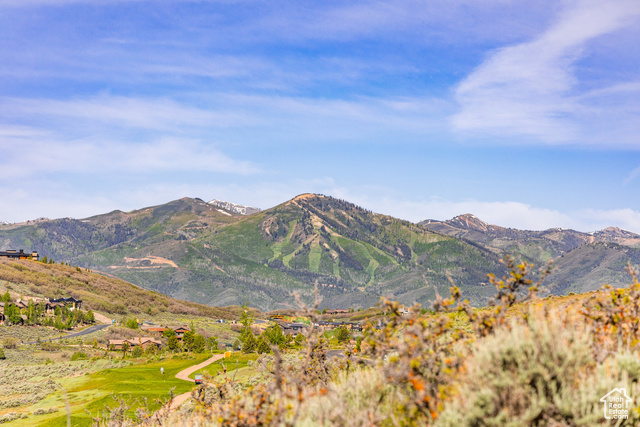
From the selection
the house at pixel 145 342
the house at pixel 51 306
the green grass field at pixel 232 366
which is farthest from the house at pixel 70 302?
the green grass field at pixel 232 366

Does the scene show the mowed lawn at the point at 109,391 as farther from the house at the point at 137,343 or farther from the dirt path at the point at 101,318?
the dirt path at the point at 101,318

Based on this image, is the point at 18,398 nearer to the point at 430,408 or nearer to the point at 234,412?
the point at 234,412

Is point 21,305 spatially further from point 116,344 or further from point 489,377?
point 489,377

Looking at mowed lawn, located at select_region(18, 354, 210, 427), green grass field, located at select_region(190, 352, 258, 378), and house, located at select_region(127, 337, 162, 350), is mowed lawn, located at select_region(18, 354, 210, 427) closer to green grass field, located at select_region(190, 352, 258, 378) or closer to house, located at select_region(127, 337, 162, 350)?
green grass field, located at select_region(190, 352, 258, 378)

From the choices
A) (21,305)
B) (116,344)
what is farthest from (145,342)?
(21,305)

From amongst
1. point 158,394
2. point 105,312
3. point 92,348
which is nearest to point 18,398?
point 158,394

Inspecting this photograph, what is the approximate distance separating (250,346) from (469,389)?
9958 centimetres

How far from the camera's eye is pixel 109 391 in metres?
56.1

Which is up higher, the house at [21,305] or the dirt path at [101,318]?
the house at [21,305]

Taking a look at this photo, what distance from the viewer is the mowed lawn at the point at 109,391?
146ft

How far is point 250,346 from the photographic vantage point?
102 meters

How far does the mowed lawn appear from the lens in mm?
44406

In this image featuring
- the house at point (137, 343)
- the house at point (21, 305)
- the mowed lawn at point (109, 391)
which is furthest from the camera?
the house at point (21, 305)

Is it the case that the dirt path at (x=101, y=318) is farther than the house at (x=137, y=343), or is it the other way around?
the dirt path at (x=101, y=318)
